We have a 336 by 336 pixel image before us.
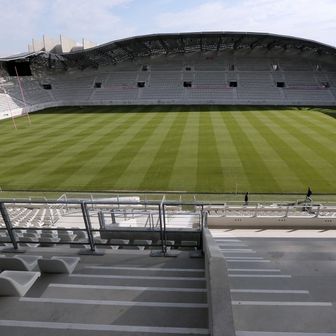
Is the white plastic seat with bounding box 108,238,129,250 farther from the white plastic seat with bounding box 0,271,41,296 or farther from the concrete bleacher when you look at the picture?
the concrete bleacher

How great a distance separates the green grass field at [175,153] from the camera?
657 inches

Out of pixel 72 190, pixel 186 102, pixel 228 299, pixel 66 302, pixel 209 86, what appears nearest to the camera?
pixel 228 299

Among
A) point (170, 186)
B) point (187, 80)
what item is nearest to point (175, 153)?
point (170, 186)

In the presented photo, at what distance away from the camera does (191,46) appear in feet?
170

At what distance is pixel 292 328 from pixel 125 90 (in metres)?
50.7

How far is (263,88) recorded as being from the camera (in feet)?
161

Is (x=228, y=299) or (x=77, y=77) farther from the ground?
(x=228, y=299)

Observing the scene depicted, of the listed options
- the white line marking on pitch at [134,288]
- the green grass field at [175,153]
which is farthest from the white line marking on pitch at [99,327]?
the green grass field at [175,153]

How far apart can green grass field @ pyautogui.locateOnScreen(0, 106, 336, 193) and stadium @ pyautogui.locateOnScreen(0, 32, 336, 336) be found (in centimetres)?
15

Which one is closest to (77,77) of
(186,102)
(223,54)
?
(186,102)

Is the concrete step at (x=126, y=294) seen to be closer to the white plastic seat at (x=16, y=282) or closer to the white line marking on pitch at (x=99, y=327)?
the white plastic seat at (x=16, y=282)

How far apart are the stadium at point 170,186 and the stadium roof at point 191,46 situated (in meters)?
0.47

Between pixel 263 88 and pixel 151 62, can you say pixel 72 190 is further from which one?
pixel 151 62

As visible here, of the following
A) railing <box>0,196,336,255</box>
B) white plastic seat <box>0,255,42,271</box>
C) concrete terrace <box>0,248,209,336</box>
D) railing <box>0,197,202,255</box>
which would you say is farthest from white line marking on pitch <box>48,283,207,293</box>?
railing <box>0,196,336,255</box>
